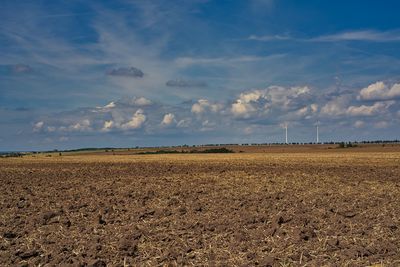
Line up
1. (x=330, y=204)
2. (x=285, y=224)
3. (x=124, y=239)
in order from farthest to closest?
(x=330, y=204), (x=285, y=224), (x=124, y=239)

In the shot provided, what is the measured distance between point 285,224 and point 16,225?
23.8ft

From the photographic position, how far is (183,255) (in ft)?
31.9

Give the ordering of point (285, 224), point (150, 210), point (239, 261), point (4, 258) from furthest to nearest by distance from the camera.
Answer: point (150, 210) < point (285, 224) < point (4, 258) < point (239, 261)

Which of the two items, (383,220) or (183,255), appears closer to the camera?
(183,255)

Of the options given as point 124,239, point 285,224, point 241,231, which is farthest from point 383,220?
point 124,239

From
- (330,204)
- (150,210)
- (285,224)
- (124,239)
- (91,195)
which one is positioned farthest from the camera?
(91,195)

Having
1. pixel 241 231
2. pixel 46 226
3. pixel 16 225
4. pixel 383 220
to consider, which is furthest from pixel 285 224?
pixel 16 225

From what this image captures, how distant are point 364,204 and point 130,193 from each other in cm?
944

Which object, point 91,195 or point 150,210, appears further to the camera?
point 91,195

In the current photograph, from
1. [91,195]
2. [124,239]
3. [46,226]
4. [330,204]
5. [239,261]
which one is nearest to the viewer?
[239,261]

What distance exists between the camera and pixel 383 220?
1280cm

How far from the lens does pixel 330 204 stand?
16312 mm

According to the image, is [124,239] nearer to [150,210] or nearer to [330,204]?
[150,210]

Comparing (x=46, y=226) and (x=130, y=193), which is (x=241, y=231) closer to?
(x=46, y=226)
